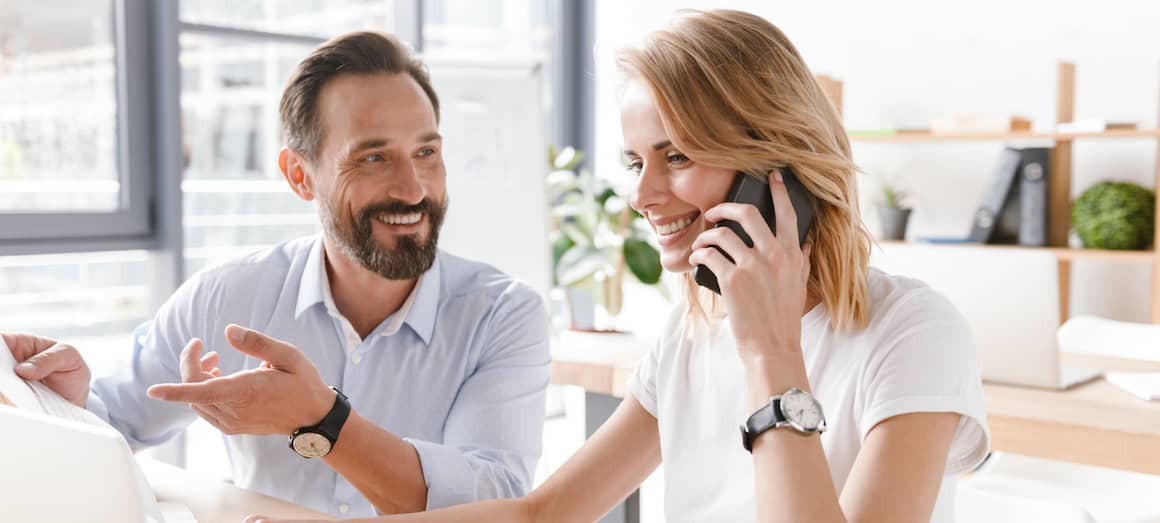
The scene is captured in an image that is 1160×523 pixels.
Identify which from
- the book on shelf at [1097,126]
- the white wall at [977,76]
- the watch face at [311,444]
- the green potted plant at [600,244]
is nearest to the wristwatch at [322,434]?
the watch face at [311,444]

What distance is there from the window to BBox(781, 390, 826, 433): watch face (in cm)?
292

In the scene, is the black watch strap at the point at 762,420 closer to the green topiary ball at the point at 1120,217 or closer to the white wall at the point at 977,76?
the white wall at the point at 977,76

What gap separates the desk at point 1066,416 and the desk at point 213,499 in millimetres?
878

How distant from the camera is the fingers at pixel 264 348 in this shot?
1120 mm

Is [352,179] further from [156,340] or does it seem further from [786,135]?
[786,135]

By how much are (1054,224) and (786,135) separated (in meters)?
2.91

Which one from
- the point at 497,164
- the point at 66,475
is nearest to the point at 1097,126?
the point at 497,164

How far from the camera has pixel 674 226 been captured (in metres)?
1.28

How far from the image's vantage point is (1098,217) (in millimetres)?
3600

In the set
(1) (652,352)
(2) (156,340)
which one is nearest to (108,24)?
(2) (156,340)

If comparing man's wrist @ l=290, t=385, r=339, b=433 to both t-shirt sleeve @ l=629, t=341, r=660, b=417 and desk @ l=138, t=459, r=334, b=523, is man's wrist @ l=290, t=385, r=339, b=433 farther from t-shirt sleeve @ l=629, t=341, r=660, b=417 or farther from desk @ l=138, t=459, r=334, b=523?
t-shirt sleeve @ l=629, t=341, r=660, b=417

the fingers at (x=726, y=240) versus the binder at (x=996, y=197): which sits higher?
the fingers at (x=726, y=240)

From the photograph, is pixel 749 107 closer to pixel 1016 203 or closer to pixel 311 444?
pixel 311 444

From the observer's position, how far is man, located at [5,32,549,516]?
5.07 feet
